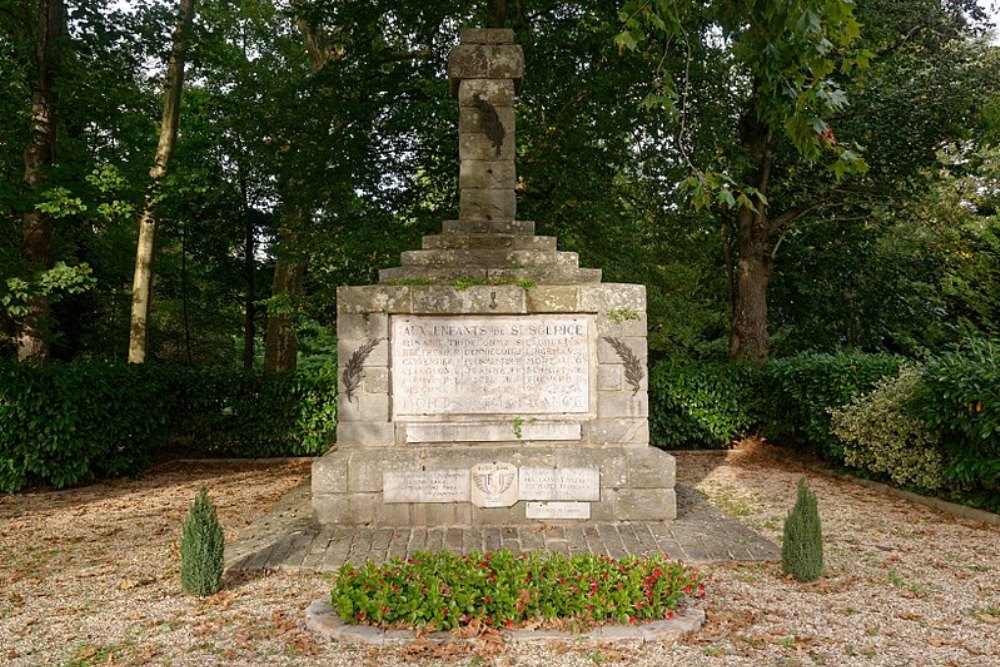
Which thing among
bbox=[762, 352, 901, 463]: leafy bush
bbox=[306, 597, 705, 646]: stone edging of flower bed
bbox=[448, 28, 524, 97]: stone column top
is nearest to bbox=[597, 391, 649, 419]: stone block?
bbox=[306, 597, 705, 646]: stone edging of flower bed

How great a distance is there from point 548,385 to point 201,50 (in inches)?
403

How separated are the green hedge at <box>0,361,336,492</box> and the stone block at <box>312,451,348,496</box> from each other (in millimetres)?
5043

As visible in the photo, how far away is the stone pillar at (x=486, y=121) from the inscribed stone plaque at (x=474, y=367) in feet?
4.32

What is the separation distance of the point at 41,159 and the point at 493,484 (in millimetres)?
9095

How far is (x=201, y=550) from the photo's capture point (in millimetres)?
5539

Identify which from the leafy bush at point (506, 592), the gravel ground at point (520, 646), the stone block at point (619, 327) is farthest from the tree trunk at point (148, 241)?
the leafy bush at point (506, 592)

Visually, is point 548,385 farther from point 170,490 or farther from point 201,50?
point 201,50

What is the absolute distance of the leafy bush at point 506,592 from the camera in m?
4.71

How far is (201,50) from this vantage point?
527 inches

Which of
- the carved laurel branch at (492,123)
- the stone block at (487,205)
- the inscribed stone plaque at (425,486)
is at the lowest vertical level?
the inscribed stone plaque at (425,486)

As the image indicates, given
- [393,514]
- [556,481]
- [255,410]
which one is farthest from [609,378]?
[255,410]

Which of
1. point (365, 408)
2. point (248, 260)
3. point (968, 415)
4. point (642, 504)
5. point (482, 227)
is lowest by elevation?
point (642, 504)

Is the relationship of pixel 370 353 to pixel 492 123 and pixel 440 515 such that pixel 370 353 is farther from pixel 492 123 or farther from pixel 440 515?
pixel 492 123

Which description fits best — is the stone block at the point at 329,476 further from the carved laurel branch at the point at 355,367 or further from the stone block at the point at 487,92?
the stone block at the point at 487,92
